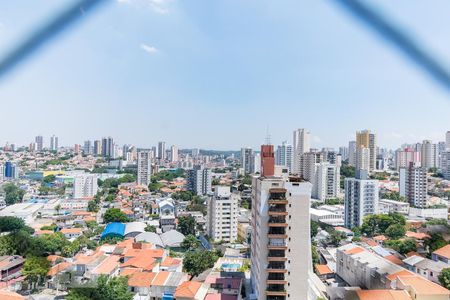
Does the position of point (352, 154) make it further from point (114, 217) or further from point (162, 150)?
point (162, 150)

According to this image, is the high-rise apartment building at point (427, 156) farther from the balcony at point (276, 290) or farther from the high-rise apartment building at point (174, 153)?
the high-rise apartment building at point (174, 153)

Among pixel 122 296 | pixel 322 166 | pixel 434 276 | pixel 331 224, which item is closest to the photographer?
pixel 122 296

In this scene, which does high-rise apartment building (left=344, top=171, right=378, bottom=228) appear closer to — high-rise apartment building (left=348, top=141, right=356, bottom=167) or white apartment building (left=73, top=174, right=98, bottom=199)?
high-rise apartment building (left=348, top=141, right=356, bottom=167)

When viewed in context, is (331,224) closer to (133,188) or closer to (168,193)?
(168,193)

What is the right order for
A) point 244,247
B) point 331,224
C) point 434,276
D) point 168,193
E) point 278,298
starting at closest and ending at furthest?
point 278,298 → point 434,276 → point 244,247 → point 331,224 → point 168,193

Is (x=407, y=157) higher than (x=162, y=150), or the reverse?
(x=162, y=150)

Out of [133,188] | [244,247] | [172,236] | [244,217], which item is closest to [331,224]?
[244,217]

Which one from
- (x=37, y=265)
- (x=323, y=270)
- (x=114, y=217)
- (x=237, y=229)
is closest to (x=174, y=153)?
(x=114, y=217)
